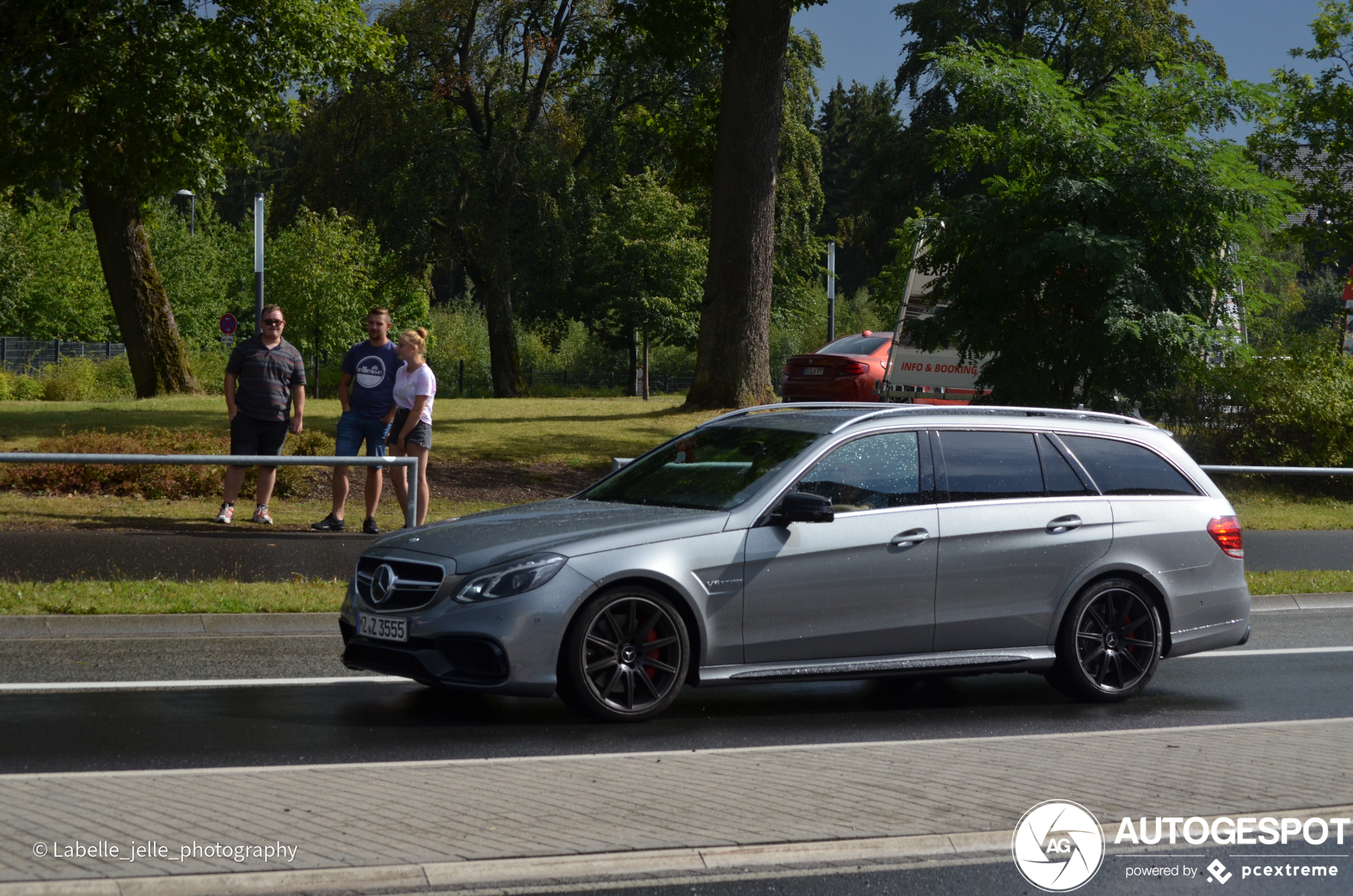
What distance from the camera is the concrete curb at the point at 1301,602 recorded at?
40.3 feet

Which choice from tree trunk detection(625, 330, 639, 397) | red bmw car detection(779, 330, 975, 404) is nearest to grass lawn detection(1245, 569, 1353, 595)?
red bmw car detection(779, 330, 975, 404)

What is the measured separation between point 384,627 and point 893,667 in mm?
2618

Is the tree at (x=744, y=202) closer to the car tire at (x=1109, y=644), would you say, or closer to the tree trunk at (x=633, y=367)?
the car tire at (x=1109, y=644)

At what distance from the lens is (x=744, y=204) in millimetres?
20797

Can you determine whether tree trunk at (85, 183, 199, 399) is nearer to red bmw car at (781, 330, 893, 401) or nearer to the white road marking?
red bmw car at (781, 330, 893, 401)

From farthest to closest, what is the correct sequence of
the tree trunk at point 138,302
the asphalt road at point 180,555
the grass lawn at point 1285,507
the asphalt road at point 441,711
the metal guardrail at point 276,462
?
the tree trunk at point 138,302
the grass lawn at point 1285,507
the metal guardrail at point 276,462
the asphalt road at point 180,555
the asphalt road at point 441,711

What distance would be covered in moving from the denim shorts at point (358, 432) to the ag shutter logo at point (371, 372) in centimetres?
28

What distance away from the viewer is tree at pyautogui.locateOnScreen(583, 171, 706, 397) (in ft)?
128

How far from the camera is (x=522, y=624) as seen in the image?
6.69m

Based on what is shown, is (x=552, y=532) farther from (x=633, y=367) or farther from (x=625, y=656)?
(x=633, y=367)

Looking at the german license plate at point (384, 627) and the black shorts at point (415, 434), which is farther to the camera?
the black shorts at point (415, 434)

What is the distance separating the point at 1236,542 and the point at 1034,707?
1.75m

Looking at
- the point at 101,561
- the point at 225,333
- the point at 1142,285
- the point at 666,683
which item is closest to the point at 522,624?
the point at 666,683

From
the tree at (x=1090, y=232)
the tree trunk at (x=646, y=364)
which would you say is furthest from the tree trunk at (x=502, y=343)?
the tree at (x=1090, y=232)
